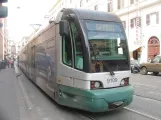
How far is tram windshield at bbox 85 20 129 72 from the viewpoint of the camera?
660 centimetres

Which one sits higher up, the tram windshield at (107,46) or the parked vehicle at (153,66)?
the tram windshield at (107,46)

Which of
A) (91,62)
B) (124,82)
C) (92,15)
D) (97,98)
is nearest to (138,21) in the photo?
(92,15)

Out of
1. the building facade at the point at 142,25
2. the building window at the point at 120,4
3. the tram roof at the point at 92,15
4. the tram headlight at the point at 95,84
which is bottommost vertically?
the tram headlight at the point at 95,84

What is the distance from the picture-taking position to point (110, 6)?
39281 mm

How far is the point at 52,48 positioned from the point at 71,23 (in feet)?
4.58

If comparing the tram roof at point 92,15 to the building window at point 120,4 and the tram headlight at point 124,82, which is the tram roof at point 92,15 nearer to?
the tram headlight at point 124,82

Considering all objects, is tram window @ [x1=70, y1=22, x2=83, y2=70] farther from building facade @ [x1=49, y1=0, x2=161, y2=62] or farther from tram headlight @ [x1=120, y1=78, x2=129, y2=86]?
building facade @ [x1=49, y1=0, x2=161, y2=62]

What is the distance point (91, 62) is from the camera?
21.2ft

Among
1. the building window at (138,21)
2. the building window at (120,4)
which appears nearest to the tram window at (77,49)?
the building window at (138,21)

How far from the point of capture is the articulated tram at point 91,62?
645 centimetres

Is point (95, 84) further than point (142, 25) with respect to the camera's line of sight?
No

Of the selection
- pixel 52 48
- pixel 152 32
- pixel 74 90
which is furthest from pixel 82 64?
pixel 152 32

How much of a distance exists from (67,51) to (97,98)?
1662mm

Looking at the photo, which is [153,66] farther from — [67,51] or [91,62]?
[91,62]
